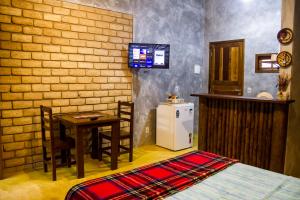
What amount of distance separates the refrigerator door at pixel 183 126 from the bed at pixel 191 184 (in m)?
2.39

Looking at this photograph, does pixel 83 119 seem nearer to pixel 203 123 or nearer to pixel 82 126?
pixel 82 126

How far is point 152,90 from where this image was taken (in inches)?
200

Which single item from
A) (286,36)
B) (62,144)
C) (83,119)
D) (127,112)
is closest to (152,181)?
(83,119)

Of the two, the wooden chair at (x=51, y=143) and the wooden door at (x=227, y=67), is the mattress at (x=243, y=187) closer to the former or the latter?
the wooden chair at (x=51, y=143)

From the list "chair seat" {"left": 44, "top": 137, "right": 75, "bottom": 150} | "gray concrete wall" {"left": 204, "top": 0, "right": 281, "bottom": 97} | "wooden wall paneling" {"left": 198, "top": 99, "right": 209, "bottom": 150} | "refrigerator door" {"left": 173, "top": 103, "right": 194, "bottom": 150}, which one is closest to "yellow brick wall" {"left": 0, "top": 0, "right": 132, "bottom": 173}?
"chair seat" {"left": 44, "top": 137, "right": 75, "bottom": 150}

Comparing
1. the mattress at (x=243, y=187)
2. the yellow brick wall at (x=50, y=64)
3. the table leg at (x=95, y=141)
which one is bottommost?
the table leg at (x=95, y=141)

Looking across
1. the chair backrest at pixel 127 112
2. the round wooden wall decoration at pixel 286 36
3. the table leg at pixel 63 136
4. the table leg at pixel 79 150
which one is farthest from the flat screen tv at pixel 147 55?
the round wooden wall decoration at pixel 286 36

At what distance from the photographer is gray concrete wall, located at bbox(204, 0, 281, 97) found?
5.00 metres

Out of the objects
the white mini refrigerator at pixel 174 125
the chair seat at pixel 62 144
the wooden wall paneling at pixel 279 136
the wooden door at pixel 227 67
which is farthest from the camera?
the wooden door at pixel 227 67

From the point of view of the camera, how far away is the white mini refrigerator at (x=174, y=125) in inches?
183

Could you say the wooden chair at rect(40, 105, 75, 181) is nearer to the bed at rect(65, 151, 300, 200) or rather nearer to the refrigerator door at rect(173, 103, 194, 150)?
the bed at rect(65, 151, 300, 200)

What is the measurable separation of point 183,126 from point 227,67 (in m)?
2.04

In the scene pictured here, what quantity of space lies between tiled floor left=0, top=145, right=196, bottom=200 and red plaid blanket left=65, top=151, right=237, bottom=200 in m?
1.31

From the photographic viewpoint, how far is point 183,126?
4770 millimetres
